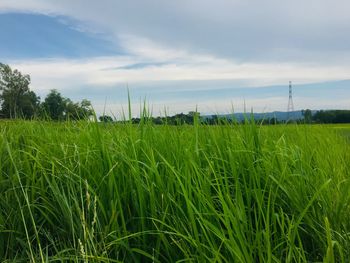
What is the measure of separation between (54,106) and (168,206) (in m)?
3.03

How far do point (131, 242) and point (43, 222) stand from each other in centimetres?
50

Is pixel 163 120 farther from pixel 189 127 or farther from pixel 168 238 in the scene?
pixel 168 238

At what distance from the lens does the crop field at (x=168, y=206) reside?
1620 mm

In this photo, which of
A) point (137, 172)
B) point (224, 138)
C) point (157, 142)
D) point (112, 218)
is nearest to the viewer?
point (112, 218)

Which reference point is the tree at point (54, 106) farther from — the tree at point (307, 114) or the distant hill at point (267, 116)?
the tree at point (307, 114)

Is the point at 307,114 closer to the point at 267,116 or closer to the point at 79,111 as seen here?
the point at 267,116

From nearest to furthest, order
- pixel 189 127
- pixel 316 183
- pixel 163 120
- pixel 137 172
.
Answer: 1. pixel 137 172
2. pixel 316 183
3. pixel 163 120
4. pixel 189 127

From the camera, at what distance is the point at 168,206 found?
71.9 inches

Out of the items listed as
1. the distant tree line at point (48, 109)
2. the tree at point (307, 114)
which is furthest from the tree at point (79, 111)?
the tree at point (307, 114)

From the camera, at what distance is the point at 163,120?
3045 millimetres

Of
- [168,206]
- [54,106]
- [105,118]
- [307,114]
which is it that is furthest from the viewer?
[307,114]

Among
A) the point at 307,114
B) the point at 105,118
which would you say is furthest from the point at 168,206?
the point at 307,114

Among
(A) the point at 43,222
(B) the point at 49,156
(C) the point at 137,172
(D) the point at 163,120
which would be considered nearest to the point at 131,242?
(C) the point at 137,172

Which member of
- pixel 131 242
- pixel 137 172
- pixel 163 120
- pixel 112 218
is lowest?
pixel 131 242
